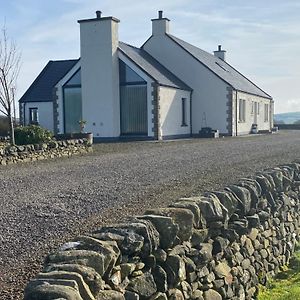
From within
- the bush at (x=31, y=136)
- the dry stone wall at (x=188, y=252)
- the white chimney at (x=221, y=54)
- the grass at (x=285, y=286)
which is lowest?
the grass at (x=285, y=286)

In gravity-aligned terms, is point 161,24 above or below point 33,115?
above

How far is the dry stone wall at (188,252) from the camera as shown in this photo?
389 cm

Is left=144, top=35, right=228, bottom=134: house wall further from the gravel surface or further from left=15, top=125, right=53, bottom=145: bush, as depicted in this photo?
the gravel surface

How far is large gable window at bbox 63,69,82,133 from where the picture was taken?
97.6 ft

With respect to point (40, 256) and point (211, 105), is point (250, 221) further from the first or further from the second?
point (211, 105)

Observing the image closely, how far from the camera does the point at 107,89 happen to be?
94.0ft

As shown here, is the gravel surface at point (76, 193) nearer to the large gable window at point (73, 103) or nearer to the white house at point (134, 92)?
the white house at point (134, 92)

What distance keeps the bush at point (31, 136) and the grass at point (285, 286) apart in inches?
399

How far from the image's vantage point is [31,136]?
17.1 meters

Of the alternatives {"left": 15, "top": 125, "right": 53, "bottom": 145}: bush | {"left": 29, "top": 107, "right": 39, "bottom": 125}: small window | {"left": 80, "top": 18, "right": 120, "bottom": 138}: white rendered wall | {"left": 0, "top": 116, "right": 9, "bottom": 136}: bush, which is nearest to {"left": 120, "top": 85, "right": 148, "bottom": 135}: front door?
{"left": 80, "top": 18, "right": 120, "bottom": 138}: white rendered wall

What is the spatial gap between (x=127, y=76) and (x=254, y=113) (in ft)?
50.4

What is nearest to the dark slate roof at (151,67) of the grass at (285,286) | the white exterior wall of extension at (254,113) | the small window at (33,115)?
the white exterior wall of extension at (254,113)

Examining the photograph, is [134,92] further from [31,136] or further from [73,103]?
[31,136]

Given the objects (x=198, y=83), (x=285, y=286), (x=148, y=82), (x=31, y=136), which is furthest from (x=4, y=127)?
(x=285, y=286)
